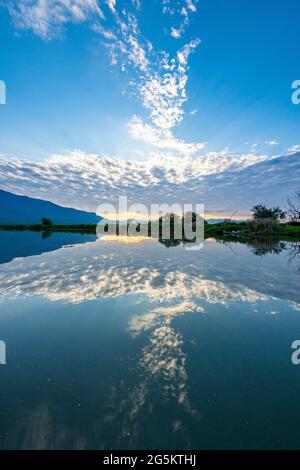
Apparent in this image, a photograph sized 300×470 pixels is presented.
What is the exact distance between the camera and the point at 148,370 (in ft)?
14.1

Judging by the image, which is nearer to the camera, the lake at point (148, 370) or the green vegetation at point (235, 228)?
the lake at point (148, 370)

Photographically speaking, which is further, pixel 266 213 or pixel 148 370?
pixel 266 213

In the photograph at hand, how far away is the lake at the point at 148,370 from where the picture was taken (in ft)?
9.77

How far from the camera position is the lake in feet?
9.77

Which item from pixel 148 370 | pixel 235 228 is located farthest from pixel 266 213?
pixel 148 370

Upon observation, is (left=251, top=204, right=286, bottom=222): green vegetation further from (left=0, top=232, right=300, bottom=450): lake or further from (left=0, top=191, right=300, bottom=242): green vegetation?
(left=0, top=232, right=300, bottom=450): lake

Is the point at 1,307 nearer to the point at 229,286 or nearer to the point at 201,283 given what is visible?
the point at 201,283

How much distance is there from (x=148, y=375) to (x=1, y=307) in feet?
18.5

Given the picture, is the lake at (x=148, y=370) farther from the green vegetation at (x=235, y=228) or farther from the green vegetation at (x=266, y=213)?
the green vegetation at (x=266, y=213)

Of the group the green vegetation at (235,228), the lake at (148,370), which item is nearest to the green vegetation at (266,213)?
the green vegetation at (235,228)

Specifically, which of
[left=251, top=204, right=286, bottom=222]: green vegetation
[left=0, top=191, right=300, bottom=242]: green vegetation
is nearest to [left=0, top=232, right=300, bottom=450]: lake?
[left=0, top=191, right=300, bottom=242]: green vegetation

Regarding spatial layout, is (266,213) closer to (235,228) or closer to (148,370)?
(235,228)
